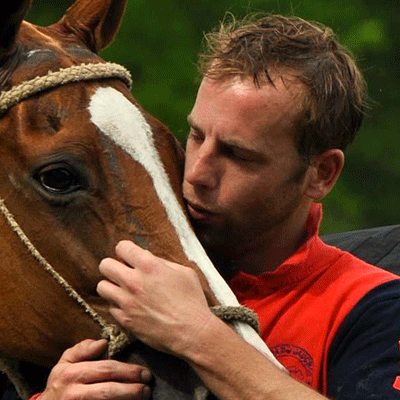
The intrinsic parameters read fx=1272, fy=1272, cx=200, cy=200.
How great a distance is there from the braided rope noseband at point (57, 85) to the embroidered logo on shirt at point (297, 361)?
245mm

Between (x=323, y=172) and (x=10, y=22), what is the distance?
85 centimetres

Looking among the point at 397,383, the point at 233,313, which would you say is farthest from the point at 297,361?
the point at 233,313

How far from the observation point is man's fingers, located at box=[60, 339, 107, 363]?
266 centimetres

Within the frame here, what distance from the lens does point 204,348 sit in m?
2.56

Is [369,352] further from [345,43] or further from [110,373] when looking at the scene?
[345,43]

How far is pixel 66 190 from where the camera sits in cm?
273

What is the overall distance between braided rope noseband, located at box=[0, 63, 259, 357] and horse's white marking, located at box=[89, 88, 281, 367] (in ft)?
0.16

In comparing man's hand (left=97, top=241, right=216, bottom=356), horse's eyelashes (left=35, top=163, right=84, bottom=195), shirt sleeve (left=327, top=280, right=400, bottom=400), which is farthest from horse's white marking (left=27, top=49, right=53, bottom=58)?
shirt sleeve (left=327, top=280, right=400, bottom=400)

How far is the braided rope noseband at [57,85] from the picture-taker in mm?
2656

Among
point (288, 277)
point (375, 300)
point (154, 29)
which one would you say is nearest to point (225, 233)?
point (288, 277)

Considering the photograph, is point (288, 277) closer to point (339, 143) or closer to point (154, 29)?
point (339, 143)

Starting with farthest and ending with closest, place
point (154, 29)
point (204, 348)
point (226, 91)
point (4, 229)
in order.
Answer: point (154, 29)
point (226, 91)
point (4, 229)
point (204, 348)

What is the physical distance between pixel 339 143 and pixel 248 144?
0.31 metres

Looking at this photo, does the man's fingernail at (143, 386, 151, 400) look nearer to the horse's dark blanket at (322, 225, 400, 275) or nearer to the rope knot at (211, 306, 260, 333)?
the rope knot at (211, 306, 260, 333)
